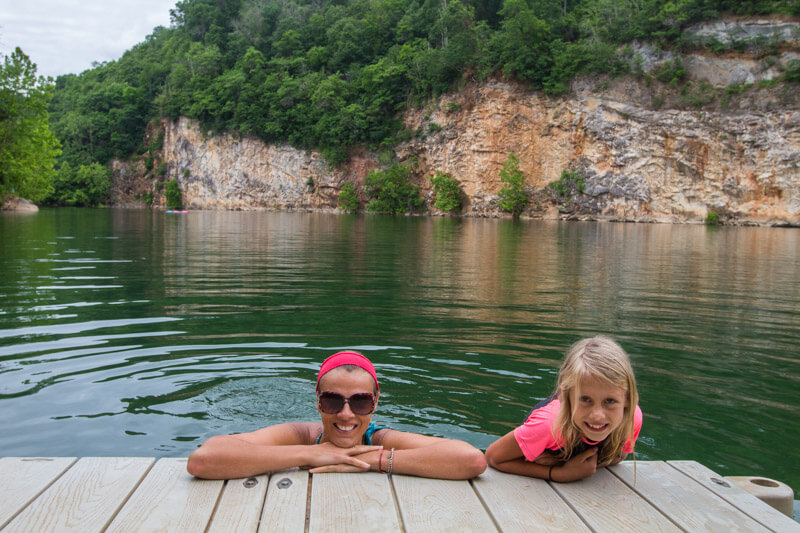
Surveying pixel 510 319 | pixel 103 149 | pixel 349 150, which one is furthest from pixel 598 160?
pixel 103 149

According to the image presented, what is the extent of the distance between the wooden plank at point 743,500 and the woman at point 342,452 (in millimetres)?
1216

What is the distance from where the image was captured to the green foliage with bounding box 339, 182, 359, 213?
66.6 meters

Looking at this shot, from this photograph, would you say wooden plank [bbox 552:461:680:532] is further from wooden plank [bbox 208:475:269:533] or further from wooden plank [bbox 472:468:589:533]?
wooden plank [bbox 208:475:269:533]

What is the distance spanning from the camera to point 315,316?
909 centimetres

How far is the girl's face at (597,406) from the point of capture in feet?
9.20

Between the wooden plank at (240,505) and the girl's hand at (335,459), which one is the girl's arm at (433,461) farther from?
the wooden plank at (240,505)

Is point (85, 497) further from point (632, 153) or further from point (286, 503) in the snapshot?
point (632, 153)

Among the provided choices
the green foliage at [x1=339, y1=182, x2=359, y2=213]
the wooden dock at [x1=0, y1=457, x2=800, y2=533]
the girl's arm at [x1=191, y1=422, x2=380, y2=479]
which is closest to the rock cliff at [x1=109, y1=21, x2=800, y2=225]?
the green foliage at [x1=339, y1=182, x2=359, y2=213]

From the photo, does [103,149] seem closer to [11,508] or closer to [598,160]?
[598,160]

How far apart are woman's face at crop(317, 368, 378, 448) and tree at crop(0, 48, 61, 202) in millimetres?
43976

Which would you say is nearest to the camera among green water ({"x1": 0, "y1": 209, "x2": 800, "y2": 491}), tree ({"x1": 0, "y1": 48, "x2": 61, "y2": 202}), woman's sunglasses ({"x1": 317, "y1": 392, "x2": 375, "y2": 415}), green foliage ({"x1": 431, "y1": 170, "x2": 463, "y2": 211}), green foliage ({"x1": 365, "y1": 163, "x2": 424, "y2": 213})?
woman's sunglasses ({"x1": 317, "y1": 392, "x2": 375, "y2": 415})

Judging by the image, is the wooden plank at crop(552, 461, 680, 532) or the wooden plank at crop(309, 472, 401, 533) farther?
the wooden plank at crop(552, 461, 680, 532)

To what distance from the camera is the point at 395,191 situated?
62.8 meters

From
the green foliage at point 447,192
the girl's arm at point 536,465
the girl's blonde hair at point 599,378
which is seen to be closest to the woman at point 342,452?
the girl's arm at point 536,465
